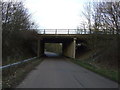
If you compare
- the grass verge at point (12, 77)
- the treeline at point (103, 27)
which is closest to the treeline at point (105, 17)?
the treeline at point (103, 27)

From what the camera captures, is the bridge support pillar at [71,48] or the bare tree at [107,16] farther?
the bridge support pillar at [71,48]

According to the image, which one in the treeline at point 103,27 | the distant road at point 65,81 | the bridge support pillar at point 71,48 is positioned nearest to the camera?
the distant road at point 65,81

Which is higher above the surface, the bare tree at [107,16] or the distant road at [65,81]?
the bare tree at [107,16]

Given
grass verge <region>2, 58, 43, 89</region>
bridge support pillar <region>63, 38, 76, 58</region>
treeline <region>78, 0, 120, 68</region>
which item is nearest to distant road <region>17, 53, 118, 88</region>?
grass verge <region>2, 58, 43, 89</region>

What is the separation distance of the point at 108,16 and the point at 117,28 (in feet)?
11.9

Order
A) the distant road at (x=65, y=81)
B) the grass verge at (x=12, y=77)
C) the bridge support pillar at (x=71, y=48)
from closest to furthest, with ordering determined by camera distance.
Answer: the grass verge at (x=12, y=77), the distant road at (x=65, y=81), the bridge support pillar at (x=71, y=48)

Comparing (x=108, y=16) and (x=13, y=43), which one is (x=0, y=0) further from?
(x=108, y=16)

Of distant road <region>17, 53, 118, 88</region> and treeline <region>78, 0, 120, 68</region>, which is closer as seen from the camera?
distant road <region>17, 53, 118, 88</region>

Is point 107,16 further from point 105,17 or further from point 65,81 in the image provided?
point 65,81

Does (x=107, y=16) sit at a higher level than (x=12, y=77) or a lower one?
higher

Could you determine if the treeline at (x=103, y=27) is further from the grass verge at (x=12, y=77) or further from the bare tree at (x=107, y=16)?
the grass verge at (x=12, y=77)

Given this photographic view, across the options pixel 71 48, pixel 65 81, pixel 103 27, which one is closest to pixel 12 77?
pixel 65 81

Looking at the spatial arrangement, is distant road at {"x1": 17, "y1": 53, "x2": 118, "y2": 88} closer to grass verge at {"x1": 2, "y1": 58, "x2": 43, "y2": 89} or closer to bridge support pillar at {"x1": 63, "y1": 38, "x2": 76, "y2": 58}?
grass verge at {"x1": 2, "y1": 58, "x2": 43, "y2": 89}

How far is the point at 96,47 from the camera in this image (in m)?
32.7
